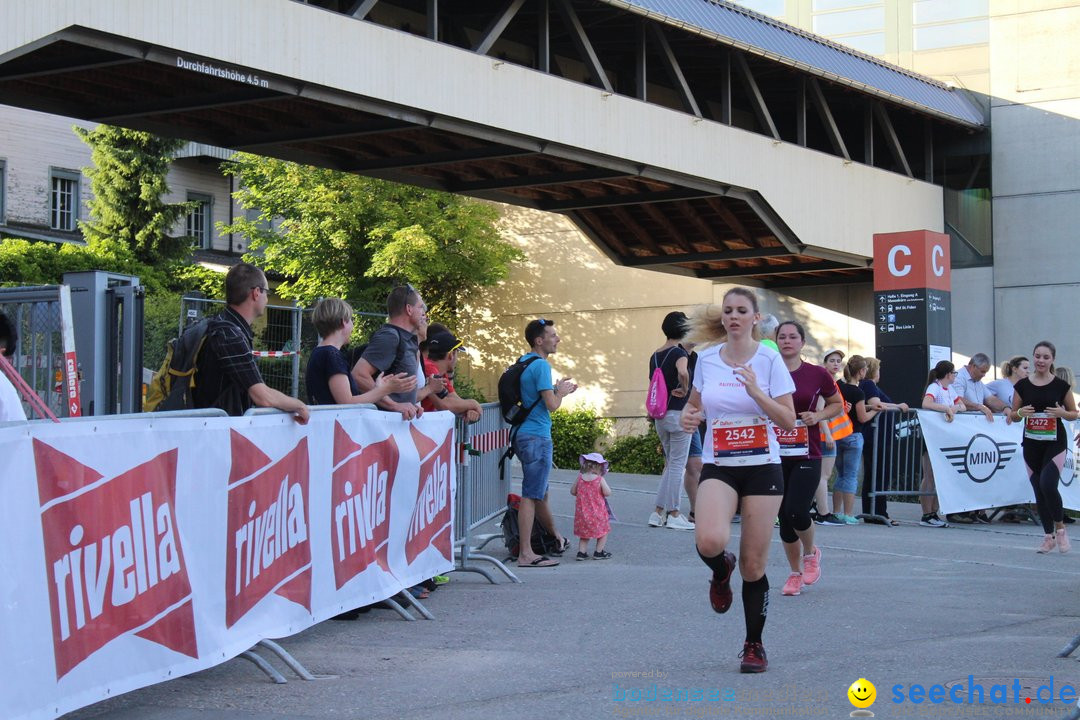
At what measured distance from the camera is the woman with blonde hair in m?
6.84

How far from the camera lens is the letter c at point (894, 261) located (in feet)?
76.7

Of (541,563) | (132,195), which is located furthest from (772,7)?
(541,563)

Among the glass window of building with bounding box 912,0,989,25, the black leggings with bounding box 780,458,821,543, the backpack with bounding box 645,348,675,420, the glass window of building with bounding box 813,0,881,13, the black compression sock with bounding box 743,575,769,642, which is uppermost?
the glass window of building with bounding box 813,0,881,13

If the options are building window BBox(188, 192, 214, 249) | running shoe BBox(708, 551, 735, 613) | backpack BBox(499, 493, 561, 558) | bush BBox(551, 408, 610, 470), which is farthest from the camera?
building window BBox(188, 192, 214, 249)

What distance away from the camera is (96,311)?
10953 mm

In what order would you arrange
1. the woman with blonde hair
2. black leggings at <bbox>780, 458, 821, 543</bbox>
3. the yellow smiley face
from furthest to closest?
black leggings at <bbox>780, 458, 821, 543</bbox> → the woman with blonde hair → the yellow smiley face

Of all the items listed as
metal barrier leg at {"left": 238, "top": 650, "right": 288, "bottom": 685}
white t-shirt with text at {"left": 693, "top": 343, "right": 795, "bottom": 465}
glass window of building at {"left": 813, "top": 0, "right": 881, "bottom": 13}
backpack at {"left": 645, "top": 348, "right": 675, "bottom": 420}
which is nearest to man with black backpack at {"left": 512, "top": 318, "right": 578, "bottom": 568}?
backpack at {"left": 645, "top": 348, "right": 675, "bottom": 420}

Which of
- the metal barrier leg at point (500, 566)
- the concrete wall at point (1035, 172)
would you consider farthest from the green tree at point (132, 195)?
the metal barrier leg at point (500, 566)

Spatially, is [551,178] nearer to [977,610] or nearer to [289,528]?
[977,610]

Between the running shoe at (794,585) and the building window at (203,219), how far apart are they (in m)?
41.2

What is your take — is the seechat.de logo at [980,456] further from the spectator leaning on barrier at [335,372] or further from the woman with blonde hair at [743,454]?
the woman with blonde hair at [743,454]

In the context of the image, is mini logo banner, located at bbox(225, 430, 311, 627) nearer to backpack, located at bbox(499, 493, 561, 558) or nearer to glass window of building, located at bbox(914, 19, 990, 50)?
backpack, located at bbox(499, 493, 561, 558)

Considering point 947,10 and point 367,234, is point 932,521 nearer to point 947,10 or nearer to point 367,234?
point 367,234

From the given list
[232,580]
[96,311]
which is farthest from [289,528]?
[96,311]
